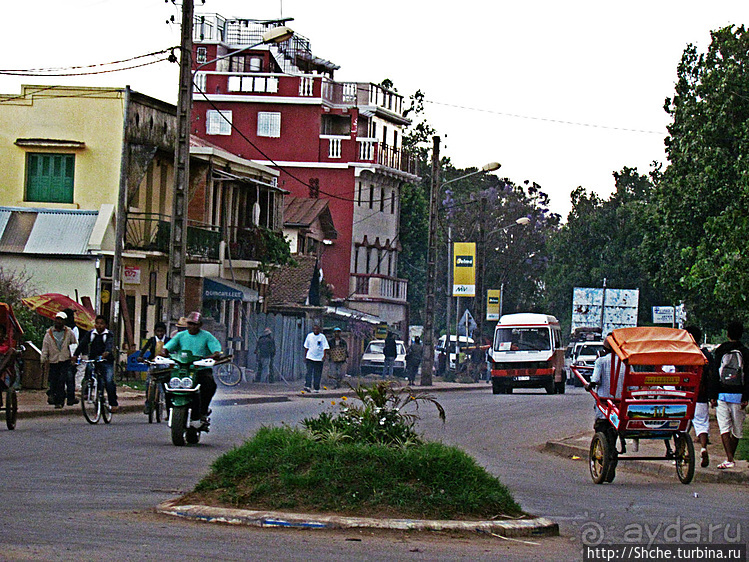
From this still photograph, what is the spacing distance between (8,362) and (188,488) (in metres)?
7.17

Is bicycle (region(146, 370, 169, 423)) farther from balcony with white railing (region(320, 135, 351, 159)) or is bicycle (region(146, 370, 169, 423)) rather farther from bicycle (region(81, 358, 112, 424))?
balcony with white railing (region(320, 135, 351, 159))

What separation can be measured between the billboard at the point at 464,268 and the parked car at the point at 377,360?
3.59m

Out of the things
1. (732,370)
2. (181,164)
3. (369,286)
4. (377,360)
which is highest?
(181,164)

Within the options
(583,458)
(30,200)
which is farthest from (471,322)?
(583,458)

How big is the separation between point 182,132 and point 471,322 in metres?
30.5

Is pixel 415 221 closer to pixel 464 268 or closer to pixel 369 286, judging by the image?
pixel 369 286

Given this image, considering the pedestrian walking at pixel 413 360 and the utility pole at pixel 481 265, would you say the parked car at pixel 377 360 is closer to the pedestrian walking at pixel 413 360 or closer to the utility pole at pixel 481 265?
the pedestrian walking at pixel 413 360

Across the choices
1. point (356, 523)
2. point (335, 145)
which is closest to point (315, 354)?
point (356, 523)

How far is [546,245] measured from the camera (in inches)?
3467

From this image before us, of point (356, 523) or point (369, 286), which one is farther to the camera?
point (369, 286)

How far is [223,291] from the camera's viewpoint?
44219 millimetres

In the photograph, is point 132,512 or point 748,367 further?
point 748,367

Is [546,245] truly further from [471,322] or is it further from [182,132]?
[182,132]

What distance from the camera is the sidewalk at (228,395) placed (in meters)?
23.2
